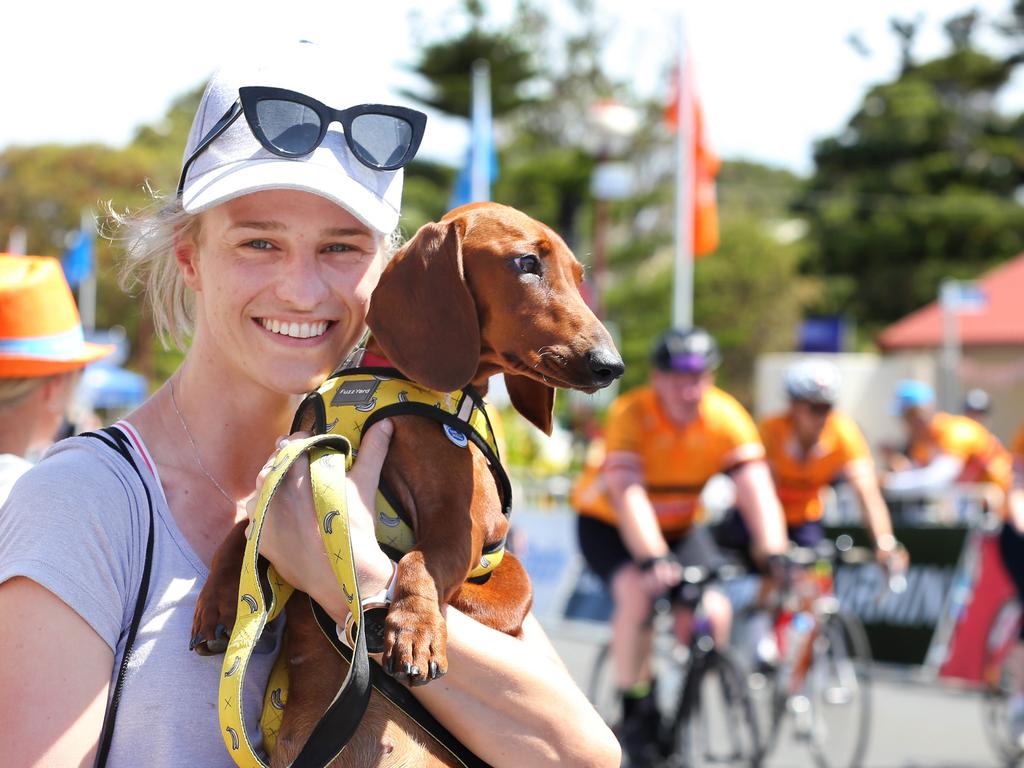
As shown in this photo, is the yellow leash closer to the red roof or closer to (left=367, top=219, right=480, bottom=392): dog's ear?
(left=367, top=219, right=480, bottom=392): dog's ear

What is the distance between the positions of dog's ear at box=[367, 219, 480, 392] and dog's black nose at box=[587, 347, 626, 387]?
0.20 metres

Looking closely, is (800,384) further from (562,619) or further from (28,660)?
(28,660)

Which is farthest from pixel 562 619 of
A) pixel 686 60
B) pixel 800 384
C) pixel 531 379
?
pixel 531 379

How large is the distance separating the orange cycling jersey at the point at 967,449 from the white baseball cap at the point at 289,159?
9.77m

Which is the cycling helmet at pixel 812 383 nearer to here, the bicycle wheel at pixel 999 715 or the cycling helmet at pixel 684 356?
the cycling helmet at pixel 684 356

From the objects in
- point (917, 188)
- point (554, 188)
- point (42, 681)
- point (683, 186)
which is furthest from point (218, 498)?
point (917, 188)

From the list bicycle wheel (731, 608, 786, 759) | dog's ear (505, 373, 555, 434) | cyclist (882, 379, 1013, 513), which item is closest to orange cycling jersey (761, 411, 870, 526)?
bicycle wheel (731, 608, 786, 759)

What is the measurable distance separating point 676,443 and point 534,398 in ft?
15.5

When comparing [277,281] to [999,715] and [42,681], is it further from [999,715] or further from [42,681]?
[999,715]

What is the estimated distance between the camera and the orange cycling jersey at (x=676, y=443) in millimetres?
7082

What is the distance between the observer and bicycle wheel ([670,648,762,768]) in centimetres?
694

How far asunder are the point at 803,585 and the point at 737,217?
39857 mm

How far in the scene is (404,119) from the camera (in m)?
2.14

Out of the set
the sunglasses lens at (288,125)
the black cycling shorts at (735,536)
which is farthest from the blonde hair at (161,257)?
the black cycling shorts at (735,536)
